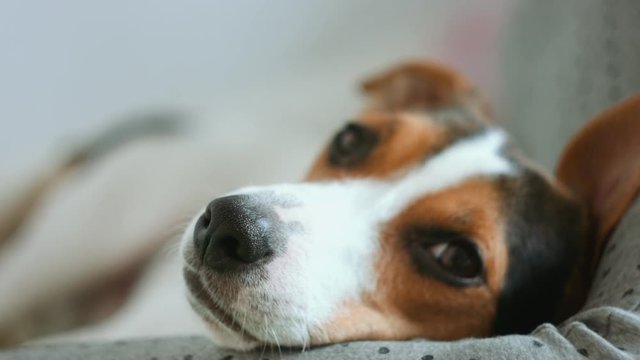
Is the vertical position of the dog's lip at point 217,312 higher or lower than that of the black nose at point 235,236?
lower

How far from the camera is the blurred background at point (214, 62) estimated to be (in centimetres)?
301

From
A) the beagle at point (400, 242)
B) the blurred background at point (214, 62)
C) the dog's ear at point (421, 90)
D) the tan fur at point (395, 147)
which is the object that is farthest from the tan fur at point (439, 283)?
the blurred background at point (214, 62)

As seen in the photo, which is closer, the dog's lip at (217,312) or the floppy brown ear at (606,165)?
the dog's lip at (217,312)

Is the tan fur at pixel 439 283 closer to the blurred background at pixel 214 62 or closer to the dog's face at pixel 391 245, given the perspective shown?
the dog's face at pixel 391 245

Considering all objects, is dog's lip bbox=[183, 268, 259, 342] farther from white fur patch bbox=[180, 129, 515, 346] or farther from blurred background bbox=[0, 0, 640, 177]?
blurred background bbox=[0, 0, 640, 177]

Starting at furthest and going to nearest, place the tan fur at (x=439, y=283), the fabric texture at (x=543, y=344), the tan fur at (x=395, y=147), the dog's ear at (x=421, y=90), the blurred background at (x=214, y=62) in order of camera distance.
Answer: the blurred background at (x=214, y=62)
the dog's ear at (x=421, y=90)
the tan fur at (x=395, y=147)
the tan fur at (x=439, y=283)
the fabric texture at (x=543, y=344)

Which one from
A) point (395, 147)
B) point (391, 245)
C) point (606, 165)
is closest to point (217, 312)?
point (391, 245)

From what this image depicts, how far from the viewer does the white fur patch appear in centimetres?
123

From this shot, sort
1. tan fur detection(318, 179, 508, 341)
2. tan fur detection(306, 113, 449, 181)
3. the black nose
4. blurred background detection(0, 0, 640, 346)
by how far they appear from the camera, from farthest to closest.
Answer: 1. blurred background detection(0, 0, 640, 346)
2. tan fur detection(306, 113, 449, 181)
3. tan fur detection(318, 179, 508, 341)
4. the black nose

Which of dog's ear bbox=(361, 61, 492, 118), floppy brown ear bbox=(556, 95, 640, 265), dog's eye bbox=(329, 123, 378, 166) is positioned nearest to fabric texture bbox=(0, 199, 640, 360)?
floppy brown ear bbox=(556, 95, 640, 265)

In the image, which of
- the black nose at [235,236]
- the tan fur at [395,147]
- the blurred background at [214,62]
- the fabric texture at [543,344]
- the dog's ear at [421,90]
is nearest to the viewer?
the fabric texture at [543,344]

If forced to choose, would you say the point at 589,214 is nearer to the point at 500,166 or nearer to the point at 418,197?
the point at 500,166

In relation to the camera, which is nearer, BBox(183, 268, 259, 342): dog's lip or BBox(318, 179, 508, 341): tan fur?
BBox(183, 268, 259, 342): dog's lip

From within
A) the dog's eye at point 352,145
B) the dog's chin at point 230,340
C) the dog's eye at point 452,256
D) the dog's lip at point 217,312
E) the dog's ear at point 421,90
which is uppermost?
the dog's ear at point 421,90
